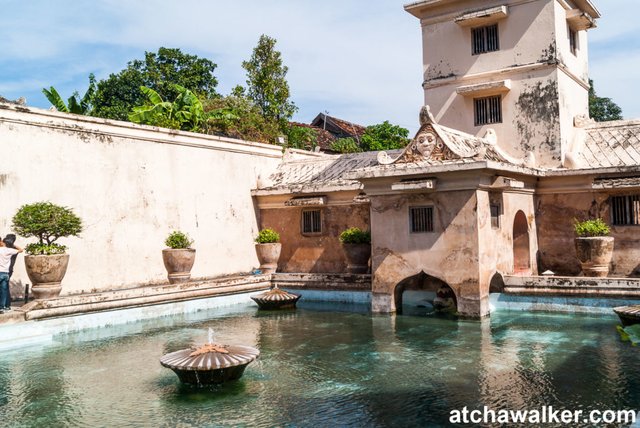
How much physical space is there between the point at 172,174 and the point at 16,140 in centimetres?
402

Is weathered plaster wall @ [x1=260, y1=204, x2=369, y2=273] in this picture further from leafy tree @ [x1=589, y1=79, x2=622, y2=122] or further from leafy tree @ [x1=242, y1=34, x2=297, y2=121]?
leafy tree @ [x1=589, y1=79, x2=622, y2=122]

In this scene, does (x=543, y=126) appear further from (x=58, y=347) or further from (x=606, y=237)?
(x=58, y=347)

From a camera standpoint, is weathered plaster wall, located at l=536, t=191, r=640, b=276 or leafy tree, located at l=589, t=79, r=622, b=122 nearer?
weathered plaster wall, located at l=536, t=191, r=640, b=276

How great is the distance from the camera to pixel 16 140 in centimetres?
1198

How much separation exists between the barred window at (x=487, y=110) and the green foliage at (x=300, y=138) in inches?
506

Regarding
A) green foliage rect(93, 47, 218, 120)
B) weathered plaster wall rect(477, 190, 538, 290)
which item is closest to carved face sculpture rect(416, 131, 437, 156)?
weathered plaster wall rect(477, 190, 538, 290)

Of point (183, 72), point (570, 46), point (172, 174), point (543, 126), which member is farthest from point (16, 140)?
point (183, 72)

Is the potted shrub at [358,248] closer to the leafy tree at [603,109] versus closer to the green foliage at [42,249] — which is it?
the green foliage at [42,249]

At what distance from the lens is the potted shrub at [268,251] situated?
51.1 ft

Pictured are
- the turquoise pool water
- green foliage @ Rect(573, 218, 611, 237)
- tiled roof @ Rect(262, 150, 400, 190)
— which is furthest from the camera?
tiled roof @ Rect(262, 150, 400, 190)

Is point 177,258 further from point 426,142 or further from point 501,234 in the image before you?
point 501,234

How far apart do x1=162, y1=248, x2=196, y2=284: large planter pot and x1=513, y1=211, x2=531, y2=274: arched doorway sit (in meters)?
7.53

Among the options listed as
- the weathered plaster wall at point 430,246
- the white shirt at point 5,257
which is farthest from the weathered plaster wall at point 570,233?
the white shirt at point 5,257

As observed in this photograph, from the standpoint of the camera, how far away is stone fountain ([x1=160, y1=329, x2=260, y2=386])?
22.2ft
